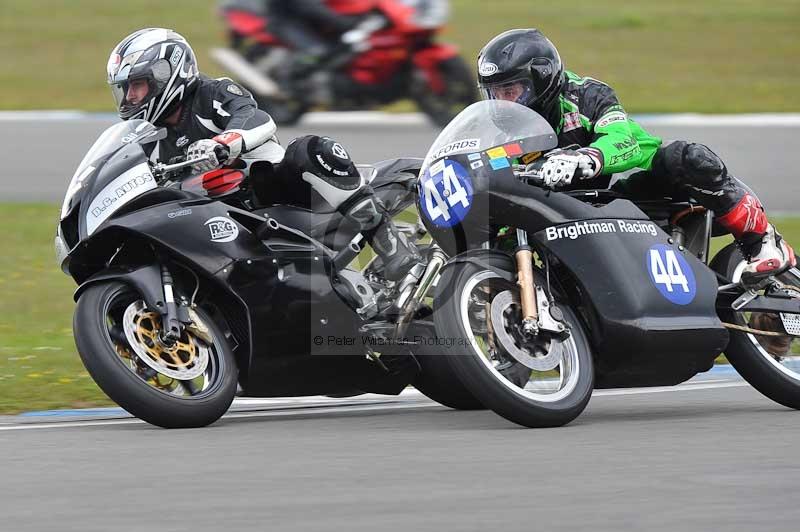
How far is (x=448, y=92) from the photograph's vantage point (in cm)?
1592

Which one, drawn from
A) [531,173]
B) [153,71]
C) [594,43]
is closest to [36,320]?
[153,71]

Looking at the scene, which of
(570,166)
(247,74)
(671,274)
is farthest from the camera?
(247,74)

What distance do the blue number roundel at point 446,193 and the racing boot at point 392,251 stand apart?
43 centimetres

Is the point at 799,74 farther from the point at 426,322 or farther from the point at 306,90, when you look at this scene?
the point at 426,322

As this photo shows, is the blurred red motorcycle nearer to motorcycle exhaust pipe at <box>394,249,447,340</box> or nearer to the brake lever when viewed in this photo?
motorcycle exhaust pipe at <box>394,249,447,340</box>

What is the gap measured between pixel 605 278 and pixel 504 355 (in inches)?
20.9

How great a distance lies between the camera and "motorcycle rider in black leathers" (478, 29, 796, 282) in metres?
6.24

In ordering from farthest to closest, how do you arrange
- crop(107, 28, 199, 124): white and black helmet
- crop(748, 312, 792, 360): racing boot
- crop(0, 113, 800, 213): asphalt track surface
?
crop(0, 113, 800, 213): asphalt track surface
crop(748, 312, 792, 360): racing boot
crop(107, 28, 199, 124): white and black helmet

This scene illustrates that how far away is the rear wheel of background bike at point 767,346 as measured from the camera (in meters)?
6.42

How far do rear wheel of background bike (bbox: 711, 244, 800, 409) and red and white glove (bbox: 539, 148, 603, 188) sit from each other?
897mm

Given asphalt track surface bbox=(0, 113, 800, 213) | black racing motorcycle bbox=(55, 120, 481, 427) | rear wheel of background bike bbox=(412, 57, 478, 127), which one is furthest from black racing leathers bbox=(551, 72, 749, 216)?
rear wheel of background bike bbox=(412, 57, 478, 127)

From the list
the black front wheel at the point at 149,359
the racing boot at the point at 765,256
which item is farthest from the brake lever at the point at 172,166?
the racing boot at the point at 765,256

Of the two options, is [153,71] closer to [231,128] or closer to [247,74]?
[231,128]

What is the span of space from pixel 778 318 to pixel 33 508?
338cm
